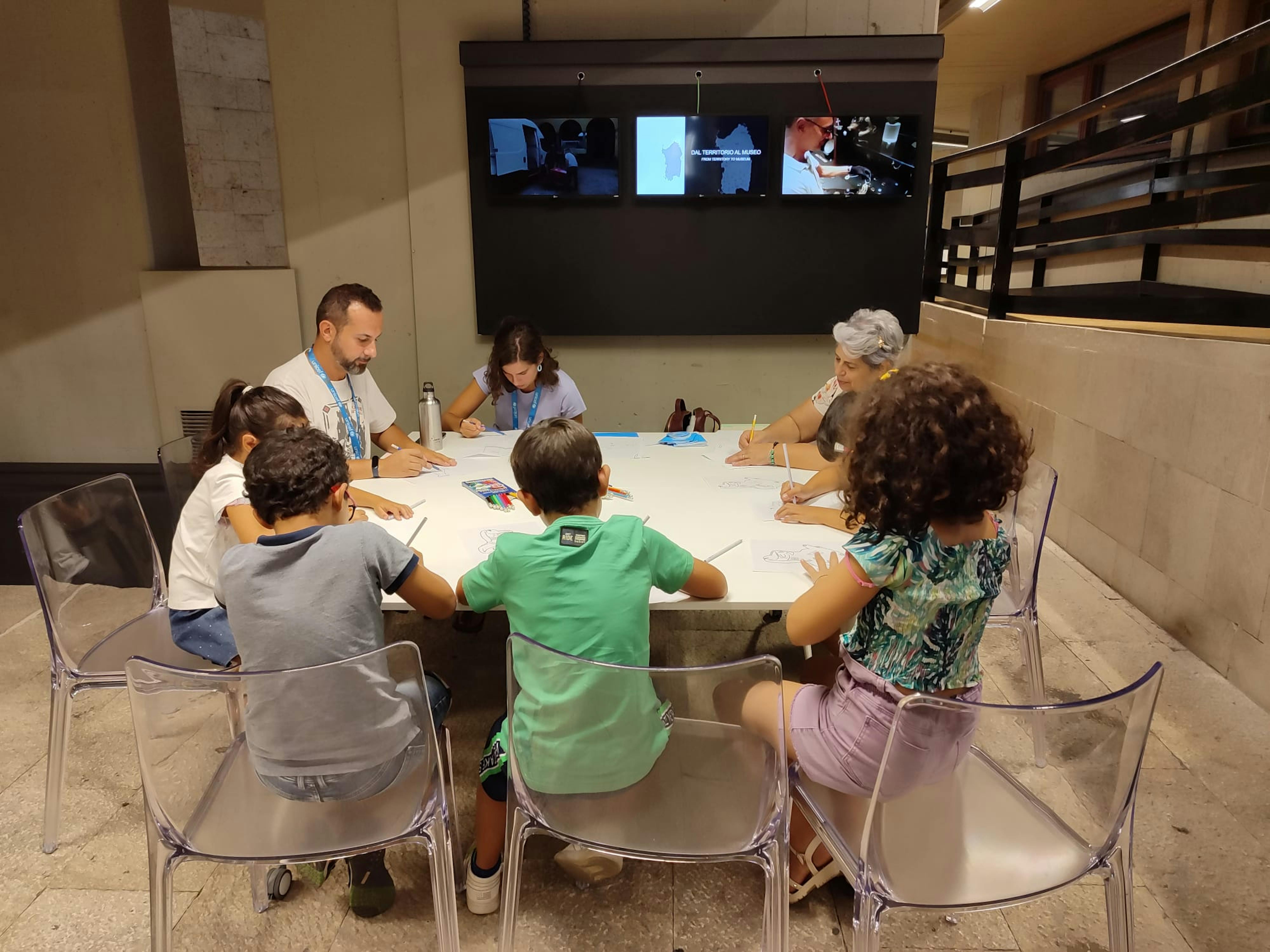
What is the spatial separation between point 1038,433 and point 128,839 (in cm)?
411

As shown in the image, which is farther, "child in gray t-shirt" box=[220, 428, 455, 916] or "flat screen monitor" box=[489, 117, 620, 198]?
"flat screen monitor" box=[489, 117, 620, 198]

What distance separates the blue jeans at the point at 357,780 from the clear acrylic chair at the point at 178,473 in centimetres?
128

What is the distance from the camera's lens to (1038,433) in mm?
4168

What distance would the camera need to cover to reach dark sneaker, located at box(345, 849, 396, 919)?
5.70ft

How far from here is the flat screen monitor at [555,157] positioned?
4.08 meters

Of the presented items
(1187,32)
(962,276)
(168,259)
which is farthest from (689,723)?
(962,276)

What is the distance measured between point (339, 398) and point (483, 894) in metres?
1.70

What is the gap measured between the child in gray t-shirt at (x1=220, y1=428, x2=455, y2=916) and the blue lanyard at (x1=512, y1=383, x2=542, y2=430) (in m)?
1.77

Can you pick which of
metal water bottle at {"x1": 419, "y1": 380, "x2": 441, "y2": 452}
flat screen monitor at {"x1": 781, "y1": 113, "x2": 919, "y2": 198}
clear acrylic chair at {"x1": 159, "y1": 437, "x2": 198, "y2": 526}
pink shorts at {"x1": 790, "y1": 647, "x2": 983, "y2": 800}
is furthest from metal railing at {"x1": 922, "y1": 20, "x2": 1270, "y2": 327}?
clear acrylic chair at {"x1": 159, "y1": 437, "x2": 198, "y2": 526}

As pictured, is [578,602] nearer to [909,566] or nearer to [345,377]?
[909,566]

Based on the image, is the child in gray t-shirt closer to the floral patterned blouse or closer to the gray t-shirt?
the gray t-shirt

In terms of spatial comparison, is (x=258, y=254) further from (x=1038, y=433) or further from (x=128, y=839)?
(x=1038, y=433)

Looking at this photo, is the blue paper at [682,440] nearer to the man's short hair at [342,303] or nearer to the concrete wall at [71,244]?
the man's short hair at [342,303]

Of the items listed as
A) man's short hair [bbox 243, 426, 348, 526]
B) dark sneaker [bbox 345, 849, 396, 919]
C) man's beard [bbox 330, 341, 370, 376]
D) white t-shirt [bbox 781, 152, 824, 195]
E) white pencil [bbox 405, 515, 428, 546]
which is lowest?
dark sneaker [bbox 345, 849, 396, 919]
